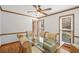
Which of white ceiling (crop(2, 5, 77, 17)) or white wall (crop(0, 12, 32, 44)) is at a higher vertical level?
white ceiling (crop(2, 5, 77, 17))

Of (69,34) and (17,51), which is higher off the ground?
(69,34)

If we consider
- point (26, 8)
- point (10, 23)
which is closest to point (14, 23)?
point (10, 23)

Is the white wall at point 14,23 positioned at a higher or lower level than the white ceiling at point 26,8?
lower

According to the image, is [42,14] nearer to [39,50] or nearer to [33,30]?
[33,30]

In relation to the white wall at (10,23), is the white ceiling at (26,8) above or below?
above

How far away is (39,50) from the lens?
169 cm

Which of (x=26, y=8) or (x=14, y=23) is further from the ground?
(x=26, y=8)

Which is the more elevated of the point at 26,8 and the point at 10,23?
the point at 26,8

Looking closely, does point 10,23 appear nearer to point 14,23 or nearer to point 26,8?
point 14,23

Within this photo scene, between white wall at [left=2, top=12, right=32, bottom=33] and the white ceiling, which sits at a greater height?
the white ceiling
